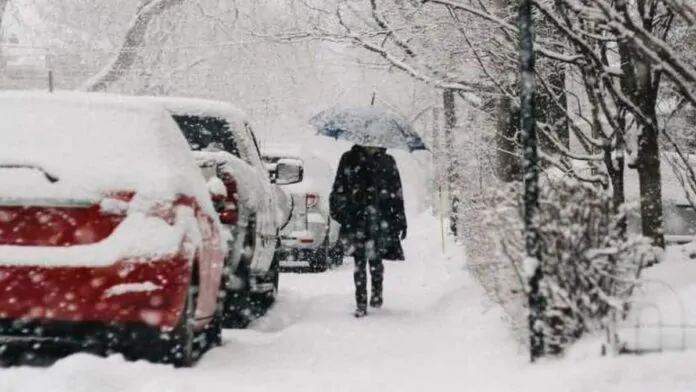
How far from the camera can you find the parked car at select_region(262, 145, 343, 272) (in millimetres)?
17266

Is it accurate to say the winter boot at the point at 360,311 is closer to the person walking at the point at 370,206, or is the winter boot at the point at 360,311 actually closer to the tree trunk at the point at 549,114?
the person walking at the point at 370,206

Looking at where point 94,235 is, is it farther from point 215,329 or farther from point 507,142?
point 507,142

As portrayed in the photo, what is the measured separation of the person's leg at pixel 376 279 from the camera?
462 inches

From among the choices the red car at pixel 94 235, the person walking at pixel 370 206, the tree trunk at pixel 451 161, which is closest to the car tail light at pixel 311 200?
the tree trunk at pixel 451 161

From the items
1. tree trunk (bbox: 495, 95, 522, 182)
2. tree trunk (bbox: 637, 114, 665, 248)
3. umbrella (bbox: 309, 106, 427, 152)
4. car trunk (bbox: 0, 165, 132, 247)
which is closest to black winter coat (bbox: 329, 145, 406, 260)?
umbrella (bbox: 309, 106, 427, 152)

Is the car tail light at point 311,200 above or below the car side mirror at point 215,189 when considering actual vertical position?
below

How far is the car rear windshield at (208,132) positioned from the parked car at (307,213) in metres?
6.72

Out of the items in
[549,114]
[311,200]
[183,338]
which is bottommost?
[183,338]

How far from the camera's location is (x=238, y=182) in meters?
9.15

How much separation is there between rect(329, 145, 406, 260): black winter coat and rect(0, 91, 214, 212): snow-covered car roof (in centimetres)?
463

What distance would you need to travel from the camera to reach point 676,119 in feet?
60.9

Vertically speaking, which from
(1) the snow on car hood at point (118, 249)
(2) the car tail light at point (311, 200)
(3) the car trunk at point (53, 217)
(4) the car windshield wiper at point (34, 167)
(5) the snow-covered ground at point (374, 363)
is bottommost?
(5) the snow-covered ground at point (374, 363)

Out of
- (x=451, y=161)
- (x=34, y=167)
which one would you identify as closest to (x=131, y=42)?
(x=451, y=161)

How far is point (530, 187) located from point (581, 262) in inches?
20.1
